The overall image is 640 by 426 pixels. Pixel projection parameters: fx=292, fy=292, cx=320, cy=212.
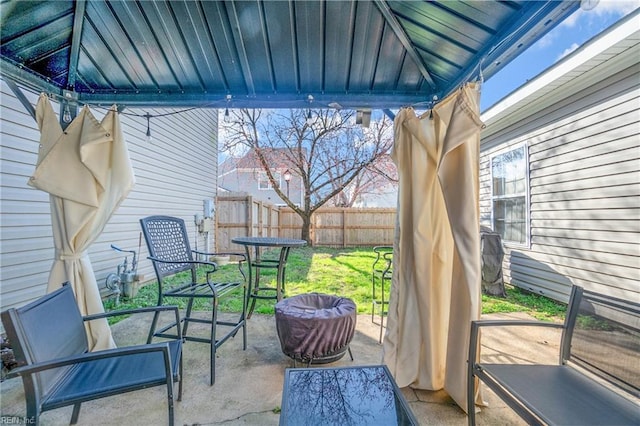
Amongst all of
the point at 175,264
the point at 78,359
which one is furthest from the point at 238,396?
the point at 175,264

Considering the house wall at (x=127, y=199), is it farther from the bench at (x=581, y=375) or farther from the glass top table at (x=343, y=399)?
Answer: the bench at (x=581, y=375)

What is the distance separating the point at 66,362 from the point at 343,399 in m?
1.20

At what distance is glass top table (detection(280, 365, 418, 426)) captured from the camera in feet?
4.17

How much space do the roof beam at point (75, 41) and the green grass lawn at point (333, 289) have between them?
8.89ft

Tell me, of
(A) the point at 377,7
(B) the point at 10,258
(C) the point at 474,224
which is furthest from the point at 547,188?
(B) the point at 10,258

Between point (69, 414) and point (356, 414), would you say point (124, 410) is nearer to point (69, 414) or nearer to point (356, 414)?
point (69, 414)

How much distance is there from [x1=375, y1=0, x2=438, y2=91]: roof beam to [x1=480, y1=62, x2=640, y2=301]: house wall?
2.37 metres

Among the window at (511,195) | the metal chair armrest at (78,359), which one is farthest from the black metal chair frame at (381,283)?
the window at (511,195)

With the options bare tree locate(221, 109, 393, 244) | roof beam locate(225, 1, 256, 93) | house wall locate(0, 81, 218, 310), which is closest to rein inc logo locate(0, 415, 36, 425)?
house wall locate(0, 81, 218, 310)

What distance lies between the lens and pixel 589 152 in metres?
3.55

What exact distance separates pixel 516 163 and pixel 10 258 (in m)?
Result: 6.64

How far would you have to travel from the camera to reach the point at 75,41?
2227 mm

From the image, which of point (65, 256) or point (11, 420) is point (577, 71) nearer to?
point (65, 256)

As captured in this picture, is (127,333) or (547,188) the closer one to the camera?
(127,333)
